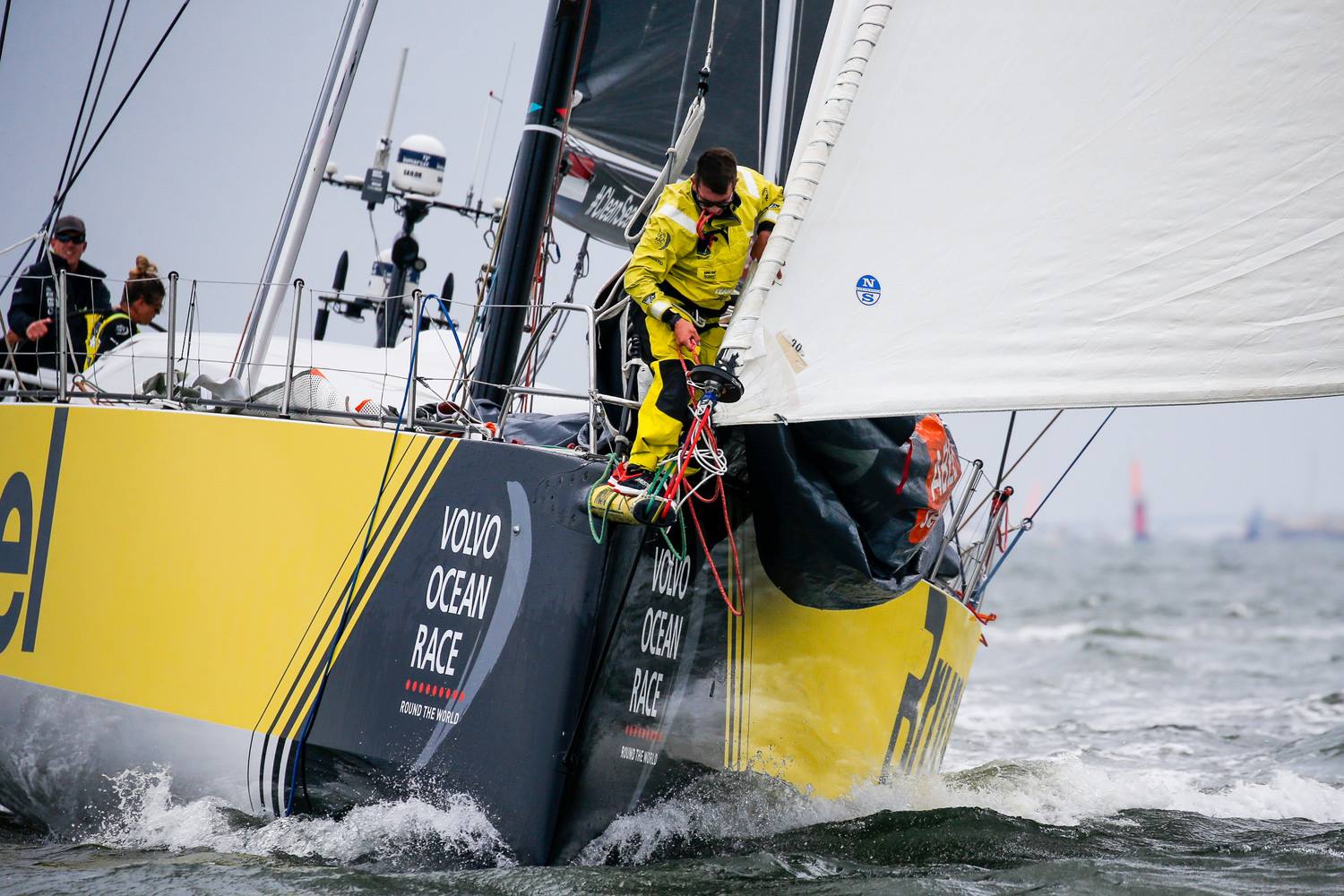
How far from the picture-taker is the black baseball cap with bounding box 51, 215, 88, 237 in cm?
569

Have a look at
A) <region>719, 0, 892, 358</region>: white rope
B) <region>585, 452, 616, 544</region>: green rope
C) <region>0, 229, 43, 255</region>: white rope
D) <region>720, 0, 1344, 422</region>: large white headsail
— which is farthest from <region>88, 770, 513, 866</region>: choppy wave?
<region>0, 229, 43, 255</region>: white rope

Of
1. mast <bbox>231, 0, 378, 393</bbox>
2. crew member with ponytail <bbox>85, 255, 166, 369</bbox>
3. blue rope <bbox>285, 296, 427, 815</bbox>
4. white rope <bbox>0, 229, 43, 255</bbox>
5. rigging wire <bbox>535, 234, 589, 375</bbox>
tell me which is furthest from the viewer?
crew member with ponytail <bbox>85, 255, 166, 369</bbox>

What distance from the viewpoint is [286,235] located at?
538 centimetres

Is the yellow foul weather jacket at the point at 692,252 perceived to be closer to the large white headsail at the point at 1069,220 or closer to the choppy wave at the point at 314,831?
the large white headsail at the point at 1069,220

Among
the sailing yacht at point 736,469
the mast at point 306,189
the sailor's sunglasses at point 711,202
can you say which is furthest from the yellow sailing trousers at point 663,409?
the mast at point 306,189

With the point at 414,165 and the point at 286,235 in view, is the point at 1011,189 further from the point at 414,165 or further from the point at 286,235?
the point at 414,165

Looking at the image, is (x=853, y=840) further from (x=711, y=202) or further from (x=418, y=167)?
(x=418, y=167)

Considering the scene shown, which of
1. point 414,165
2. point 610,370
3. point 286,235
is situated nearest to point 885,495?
point 610,370

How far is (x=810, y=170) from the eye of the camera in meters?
3.41

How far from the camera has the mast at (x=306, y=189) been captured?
5.04 meters

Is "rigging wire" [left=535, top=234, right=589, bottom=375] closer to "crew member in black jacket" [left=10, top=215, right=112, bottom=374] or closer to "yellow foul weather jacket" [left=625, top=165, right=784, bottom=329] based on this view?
"yellow foul weather jacket" [left=625, top=165, right=784, bottom=329]

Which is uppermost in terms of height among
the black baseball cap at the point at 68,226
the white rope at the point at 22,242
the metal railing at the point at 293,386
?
the black baseball cap at the point at 68,226

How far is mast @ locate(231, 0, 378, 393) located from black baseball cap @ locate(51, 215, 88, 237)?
94 centimetres

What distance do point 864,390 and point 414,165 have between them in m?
5.07
